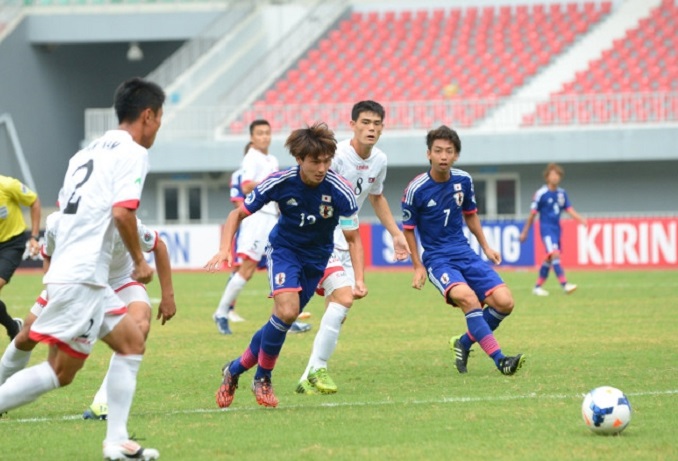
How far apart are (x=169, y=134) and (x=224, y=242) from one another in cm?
2552

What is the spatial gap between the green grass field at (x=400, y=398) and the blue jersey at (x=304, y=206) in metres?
1.14

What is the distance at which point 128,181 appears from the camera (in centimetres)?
652

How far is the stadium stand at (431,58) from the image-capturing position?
34094mm

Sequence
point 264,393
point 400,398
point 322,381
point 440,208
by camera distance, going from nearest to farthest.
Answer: point 264,393
point 400,398
point 322,381
point 440,208

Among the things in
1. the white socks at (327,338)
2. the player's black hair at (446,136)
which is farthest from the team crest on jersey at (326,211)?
the player's black hair at (446,136)

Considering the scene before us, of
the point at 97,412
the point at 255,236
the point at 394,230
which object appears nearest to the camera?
the point at 97,412

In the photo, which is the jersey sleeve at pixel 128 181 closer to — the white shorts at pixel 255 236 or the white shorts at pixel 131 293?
the white shorts at pixel 131 293

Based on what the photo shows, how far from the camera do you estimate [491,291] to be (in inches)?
425

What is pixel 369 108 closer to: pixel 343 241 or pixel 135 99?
pixel 343 241

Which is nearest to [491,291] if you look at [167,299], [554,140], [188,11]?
[167,299]

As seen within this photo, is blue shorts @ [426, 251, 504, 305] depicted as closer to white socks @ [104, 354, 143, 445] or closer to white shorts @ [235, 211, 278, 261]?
white socks @ [104, 354, 143, 445]

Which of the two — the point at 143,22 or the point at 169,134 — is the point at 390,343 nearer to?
the point at 169,134

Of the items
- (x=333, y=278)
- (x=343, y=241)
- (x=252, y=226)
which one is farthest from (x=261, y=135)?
(x=333, y=278)

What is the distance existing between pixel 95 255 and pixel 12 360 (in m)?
2.30
